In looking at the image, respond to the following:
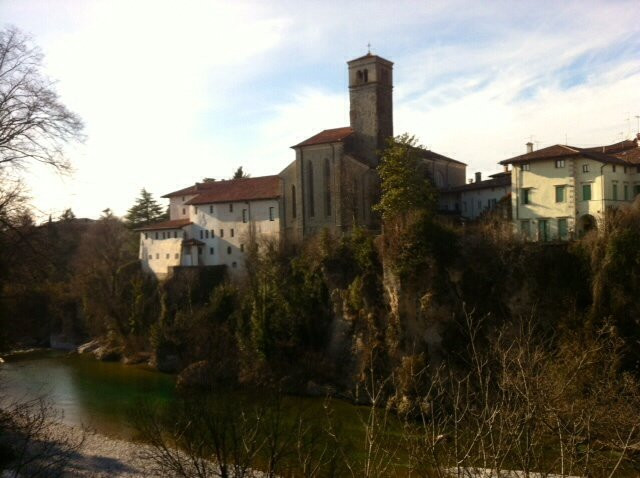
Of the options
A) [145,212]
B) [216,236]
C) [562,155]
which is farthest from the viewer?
[145,212]

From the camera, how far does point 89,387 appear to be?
3584cm

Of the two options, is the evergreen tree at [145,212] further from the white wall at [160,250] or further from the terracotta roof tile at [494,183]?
the terracotta roof tile at [494,183]

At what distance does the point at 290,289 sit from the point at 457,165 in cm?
2016

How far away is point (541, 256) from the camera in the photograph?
28875 millimetres

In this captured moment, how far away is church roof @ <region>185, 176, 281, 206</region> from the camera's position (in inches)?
1871

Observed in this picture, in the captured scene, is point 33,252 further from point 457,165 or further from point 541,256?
point 457,165

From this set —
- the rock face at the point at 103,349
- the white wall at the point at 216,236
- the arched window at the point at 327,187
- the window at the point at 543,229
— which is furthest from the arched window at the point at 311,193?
the rock face at the point at 103,349

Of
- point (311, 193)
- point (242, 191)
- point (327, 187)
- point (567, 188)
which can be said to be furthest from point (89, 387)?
point (567, 188)

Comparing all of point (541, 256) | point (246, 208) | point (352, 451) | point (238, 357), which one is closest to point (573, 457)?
point (352, 451)

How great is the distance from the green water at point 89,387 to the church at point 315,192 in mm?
10988

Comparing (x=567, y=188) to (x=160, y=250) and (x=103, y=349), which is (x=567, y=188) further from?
(x=103, y=349)

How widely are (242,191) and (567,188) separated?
26552 millimetres

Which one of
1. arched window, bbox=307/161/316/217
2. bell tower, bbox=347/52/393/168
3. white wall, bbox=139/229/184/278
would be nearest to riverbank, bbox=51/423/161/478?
arched window, bbox=307/161/316/217

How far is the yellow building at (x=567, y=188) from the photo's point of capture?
31625mm
